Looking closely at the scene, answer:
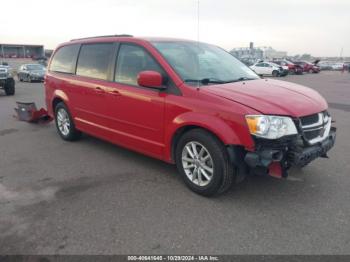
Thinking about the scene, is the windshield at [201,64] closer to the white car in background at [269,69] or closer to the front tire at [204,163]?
the front tire at [204,163]

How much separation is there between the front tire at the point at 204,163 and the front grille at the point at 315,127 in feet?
2.98

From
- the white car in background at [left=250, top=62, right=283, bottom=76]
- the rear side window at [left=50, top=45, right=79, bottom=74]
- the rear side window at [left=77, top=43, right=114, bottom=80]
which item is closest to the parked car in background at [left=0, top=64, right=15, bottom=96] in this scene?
the rear side window at [left=50, top=45, right=79, bottom=74]

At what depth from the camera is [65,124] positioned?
21.0 feet

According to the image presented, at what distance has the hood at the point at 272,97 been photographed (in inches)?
138

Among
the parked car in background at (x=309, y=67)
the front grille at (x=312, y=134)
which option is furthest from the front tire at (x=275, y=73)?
the front grille at (x=312, y=134)

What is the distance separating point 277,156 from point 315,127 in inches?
29.2

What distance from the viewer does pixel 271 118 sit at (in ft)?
11.1

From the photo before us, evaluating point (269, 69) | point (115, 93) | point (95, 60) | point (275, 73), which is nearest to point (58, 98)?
point (95, 60)

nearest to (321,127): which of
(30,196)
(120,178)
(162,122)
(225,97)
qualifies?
(225,97)

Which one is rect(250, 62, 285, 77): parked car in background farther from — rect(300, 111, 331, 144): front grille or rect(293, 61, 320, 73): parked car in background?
rect(300, 111, 331, 144): front grille

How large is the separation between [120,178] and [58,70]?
3039 millimetres

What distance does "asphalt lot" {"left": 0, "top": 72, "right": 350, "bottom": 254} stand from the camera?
298 cm

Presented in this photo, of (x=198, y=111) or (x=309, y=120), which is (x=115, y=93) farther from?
(x=309, y=120)

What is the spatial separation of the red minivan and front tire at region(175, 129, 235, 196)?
11 mm
